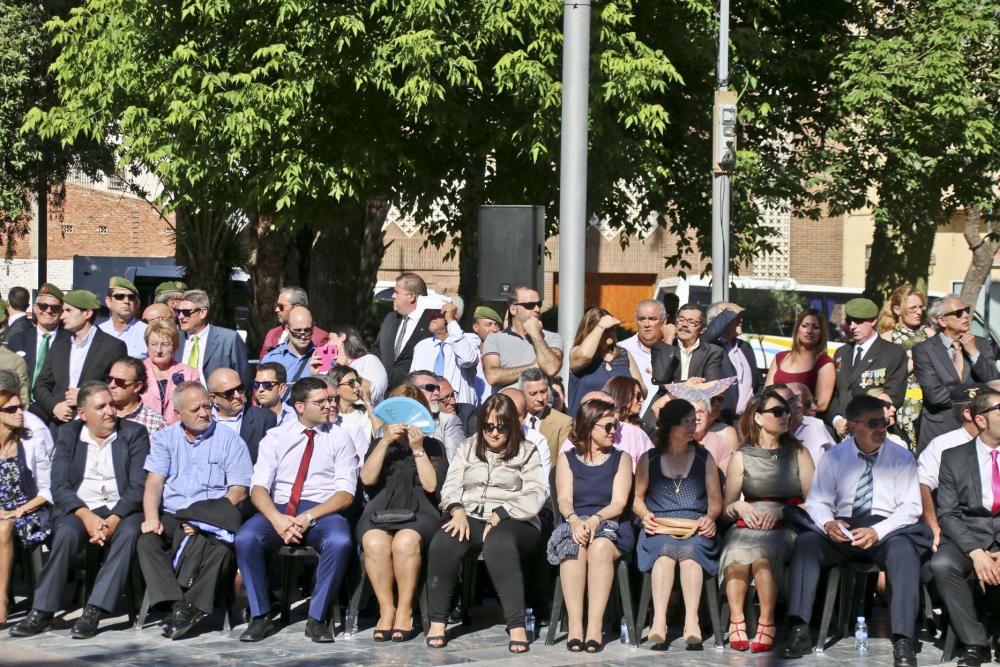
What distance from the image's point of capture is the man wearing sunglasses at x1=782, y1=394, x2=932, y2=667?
27.9 ft

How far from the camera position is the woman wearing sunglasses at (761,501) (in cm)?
862

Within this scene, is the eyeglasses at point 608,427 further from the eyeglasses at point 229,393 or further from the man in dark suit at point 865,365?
the man in dark suit at point 865,365

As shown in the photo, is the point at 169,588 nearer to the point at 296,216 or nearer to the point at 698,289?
the point at 296,216

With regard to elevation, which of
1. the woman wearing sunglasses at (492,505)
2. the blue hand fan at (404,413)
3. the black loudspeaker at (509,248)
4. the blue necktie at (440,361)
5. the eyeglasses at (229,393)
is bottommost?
the woman wearing sunglasses at (492,505)

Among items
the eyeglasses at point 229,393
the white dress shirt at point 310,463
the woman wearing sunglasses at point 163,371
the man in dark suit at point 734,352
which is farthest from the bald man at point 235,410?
the man in dark suit at point 734,352

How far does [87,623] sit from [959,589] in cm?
499

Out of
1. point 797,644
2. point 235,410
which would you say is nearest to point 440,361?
point 235,410

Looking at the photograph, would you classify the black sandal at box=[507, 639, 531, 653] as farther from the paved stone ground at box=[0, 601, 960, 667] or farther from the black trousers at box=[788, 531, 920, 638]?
the black trousers at box=[788, 531, 920, 638]

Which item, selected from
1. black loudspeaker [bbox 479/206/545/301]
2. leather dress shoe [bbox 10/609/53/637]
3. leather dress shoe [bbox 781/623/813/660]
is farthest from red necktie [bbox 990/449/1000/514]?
leather dress shoe [bbox 10/609/53/637]

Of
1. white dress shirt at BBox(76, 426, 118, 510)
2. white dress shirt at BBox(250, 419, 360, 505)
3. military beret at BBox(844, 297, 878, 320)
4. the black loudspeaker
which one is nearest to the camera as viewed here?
white dress shirt at BBox(250, 419, 360, 505)

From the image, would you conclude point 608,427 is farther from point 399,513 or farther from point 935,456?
point 935,456

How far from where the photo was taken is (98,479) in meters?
9.30

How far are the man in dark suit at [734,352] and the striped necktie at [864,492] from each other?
1.94m

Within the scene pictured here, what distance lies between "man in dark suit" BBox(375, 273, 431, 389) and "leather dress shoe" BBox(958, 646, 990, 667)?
15.6 ft
